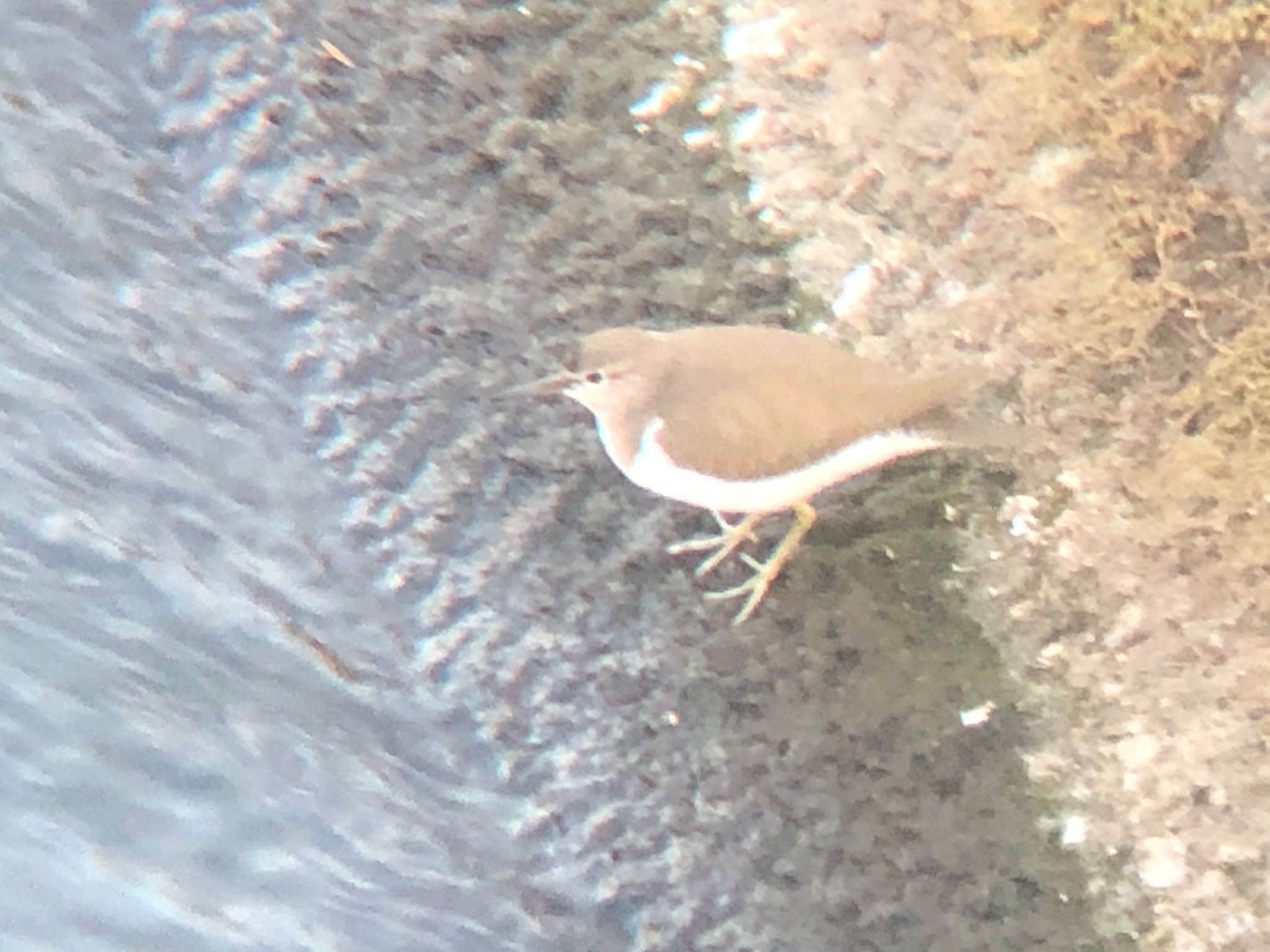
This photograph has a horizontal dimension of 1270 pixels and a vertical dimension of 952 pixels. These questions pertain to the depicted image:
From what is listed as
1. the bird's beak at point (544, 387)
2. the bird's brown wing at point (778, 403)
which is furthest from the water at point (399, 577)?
the bird's brown wing at point (778, 403)

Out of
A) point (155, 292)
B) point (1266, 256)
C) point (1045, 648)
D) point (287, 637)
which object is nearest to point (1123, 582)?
point (1045, 648)

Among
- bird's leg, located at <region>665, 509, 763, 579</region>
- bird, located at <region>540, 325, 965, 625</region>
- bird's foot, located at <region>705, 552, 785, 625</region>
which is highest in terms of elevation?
bird, located at <region>540, 325, 965, 625</region>

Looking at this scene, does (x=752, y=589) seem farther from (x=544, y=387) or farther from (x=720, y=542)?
(x=544, y=387)

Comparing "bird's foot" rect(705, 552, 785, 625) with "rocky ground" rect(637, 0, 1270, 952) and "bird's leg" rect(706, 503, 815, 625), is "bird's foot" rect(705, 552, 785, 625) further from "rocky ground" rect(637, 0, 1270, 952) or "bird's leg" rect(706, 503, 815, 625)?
"rocky ground" rect(637, 0, 1270, 952)

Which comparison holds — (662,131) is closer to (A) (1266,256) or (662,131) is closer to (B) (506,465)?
(B) (506,465)

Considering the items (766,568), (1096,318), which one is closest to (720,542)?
(766,568)

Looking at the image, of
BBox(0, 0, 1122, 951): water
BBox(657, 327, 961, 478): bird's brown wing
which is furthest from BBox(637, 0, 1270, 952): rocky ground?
BBox(657, 327, 961, 478): bird's brown wing

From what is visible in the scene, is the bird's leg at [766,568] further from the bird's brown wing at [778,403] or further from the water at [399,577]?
the bird's brown wing at [778,403]
